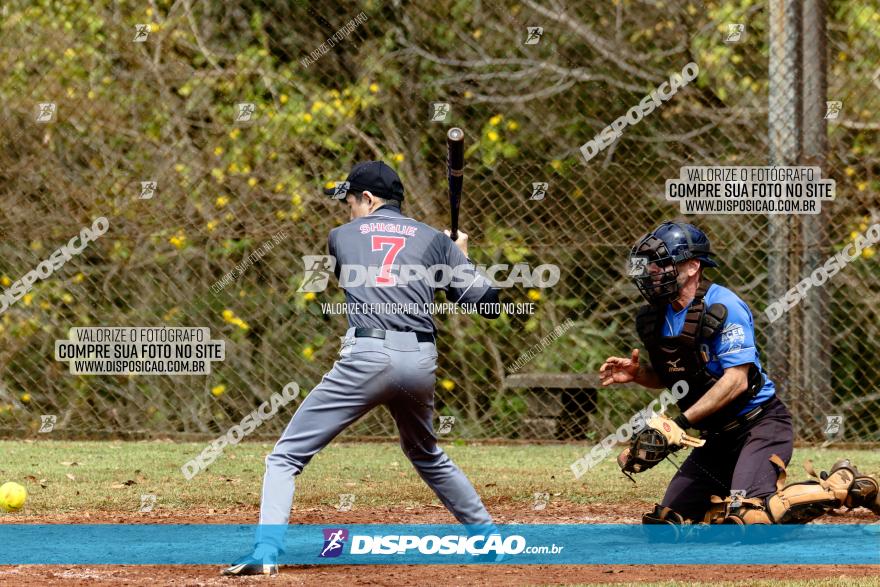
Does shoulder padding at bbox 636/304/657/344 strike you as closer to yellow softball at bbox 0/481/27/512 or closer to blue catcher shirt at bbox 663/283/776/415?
blue catcher shirt at bbox 663/283/776/415

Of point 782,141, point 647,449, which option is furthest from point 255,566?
point 782,141

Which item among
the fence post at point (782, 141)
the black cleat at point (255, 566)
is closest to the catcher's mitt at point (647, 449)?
the black cleat at point (255, 566)

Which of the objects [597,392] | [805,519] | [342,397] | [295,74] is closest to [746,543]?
[805,519]

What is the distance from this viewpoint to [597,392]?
10.5 metres

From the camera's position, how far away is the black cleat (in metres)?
5.11

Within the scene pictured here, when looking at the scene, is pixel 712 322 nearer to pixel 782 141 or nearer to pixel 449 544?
pixel 449 544

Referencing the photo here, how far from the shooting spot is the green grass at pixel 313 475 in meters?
7.53

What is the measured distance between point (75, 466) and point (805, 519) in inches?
200

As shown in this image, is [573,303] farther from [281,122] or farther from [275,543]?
[275,543]

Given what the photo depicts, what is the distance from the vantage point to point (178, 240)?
10.5 meters

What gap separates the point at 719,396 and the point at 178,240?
5.79 metres

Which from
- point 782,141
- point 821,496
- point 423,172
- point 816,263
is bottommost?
point 821,496

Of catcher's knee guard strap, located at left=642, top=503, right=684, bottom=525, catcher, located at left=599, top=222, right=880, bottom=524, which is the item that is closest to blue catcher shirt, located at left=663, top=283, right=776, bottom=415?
catcher, located at left=599, top=222, right=880, bottom=524

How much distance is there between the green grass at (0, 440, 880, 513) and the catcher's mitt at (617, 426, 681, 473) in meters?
1.68
